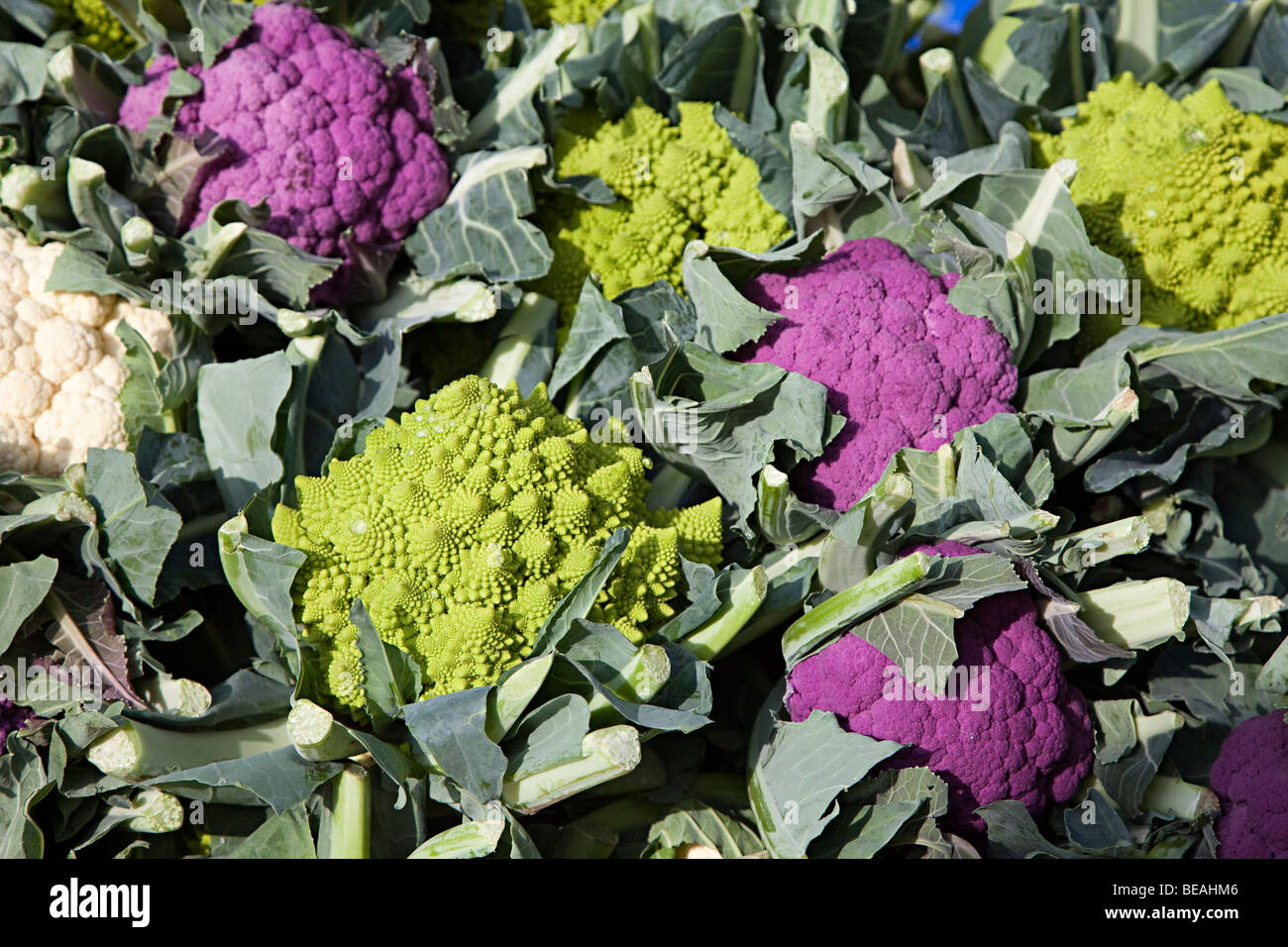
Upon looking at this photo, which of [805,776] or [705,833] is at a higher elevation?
[805,776]

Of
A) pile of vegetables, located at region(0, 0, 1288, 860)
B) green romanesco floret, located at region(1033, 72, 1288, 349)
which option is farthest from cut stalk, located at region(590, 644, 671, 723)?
green romanesco floret, located at region(1033, 72, 1288, 349)

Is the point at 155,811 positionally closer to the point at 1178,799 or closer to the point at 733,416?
the point at 733,416

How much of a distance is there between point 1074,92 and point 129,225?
1.83m

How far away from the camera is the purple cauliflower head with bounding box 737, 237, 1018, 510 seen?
5.27ft

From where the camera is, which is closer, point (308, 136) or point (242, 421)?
point (242, 421)

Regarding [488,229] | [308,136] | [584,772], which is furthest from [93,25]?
[584,772]

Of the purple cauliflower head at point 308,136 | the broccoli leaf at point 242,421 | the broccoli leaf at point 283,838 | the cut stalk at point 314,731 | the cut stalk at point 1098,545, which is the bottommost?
the broccoli leaf at point 283,838

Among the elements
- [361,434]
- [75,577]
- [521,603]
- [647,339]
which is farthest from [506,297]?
[75,577]

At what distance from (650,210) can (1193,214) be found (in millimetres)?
982

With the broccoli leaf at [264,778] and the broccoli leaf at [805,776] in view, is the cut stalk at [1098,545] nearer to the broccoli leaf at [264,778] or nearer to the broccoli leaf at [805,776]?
the broccoli leaf at [805,776]

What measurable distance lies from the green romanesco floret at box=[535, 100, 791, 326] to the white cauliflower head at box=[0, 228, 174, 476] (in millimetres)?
705

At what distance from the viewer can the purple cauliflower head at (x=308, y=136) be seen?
173 cm

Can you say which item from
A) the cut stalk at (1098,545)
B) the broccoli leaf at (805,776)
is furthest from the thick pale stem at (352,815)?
the cut stalk at (1098,545)

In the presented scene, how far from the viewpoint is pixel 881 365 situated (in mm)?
1625
